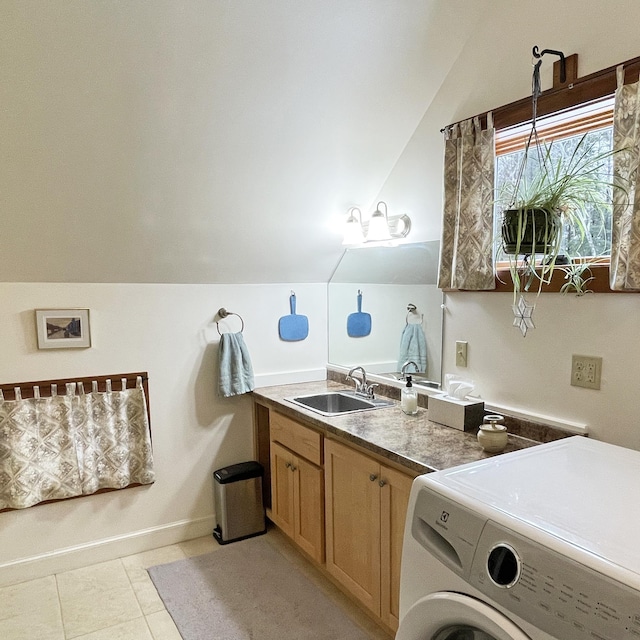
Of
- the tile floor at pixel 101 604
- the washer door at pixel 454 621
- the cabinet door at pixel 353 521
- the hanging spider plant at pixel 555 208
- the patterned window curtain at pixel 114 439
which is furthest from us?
the patterned window curtain at pixel 114 439

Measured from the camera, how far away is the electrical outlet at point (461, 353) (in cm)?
238

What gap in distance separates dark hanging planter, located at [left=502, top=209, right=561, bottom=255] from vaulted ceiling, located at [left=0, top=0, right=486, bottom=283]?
36.2 inches

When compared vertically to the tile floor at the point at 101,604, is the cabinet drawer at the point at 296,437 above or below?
above

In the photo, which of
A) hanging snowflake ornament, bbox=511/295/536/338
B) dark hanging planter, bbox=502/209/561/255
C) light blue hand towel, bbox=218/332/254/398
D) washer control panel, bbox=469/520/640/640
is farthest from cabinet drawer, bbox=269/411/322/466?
washer control panel, bbox=469/520/640/640

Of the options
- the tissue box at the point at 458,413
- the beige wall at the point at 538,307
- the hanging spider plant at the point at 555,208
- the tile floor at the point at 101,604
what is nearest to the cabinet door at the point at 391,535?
the tile floor at the point at 101,604

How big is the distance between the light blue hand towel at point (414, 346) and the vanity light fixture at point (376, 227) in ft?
1.65

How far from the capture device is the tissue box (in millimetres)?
2164

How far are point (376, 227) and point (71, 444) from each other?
1.94m

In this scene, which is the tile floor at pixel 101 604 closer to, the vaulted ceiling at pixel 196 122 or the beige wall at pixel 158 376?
the beige wall at pixel 158 376

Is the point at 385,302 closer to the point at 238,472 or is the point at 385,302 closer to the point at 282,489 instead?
the point at 282,489

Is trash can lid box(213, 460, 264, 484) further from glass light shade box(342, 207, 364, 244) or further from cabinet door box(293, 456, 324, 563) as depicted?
glass light shade box(342, 207, 364, 244)

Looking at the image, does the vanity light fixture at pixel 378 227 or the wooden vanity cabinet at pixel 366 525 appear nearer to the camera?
the wooden vanity cabinet at pixel 366 525

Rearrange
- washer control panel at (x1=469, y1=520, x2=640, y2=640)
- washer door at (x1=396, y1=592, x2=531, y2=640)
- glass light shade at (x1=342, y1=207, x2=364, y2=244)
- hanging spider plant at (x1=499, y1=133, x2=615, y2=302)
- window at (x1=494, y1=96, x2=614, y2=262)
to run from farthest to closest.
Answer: glass light shade at (x1=342, y1=207, x2=364, y2=244) < window at (x1=494, y1=96, x2=614, y2=262) < hanging spider plant at (x1=499, y1=133, x2=615, y2=302) < washer door at (x1=396, y1=592, x2=531, y2=640) < washer control panel at (x1=469, y1=520, x2=640, y2=640)

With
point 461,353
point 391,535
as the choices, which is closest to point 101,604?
point 391,535
